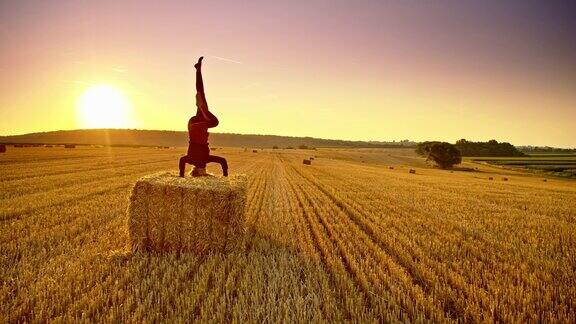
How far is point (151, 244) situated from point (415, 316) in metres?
4.67

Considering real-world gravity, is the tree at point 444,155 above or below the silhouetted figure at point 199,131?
below

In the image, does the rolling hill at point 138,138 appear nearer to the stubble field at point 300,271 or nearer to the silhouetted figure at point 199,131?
the silhouetted figure at point 199,131

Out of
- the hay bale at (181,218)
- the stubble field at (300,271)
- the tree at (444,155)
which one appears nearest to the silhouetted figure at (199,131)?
the hay bale at (181,218)

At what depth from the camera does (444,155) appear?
69188mm

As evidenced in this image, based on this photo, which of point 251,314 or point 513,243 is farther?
point 513,243

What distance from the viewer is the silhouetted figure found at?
8.46m

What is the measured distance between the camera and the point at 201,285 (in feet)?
17.4

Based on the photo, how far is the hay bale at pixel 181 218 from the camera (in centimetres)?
695

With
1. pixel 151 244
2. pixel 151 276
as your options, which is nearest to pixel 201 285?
pixel 151 276

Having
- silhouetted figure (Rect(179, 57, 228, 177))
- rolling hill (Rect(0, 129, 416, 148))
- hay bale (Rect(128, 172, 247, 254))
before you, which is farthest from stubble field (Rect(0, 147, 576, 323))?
rolling hill (Rect(0, 129, 416, 148))

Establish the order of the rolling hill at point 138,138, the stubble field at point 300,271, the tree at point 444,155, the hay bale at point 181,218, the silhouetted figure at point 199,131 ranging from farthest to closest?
the rolling hill at point 138,138 → the tree at point 444,155 → the silhouetted figure at point 199,131 → the hay bale at point 181,218 → the stubble field at point 300,271

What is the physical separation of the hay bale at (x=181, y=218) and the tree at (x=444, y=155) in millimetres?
68036

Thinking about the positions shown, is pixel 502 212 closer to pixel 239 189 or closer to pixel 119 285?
pixel 239 189

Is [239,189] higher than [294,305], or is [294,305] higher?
[239,189]
